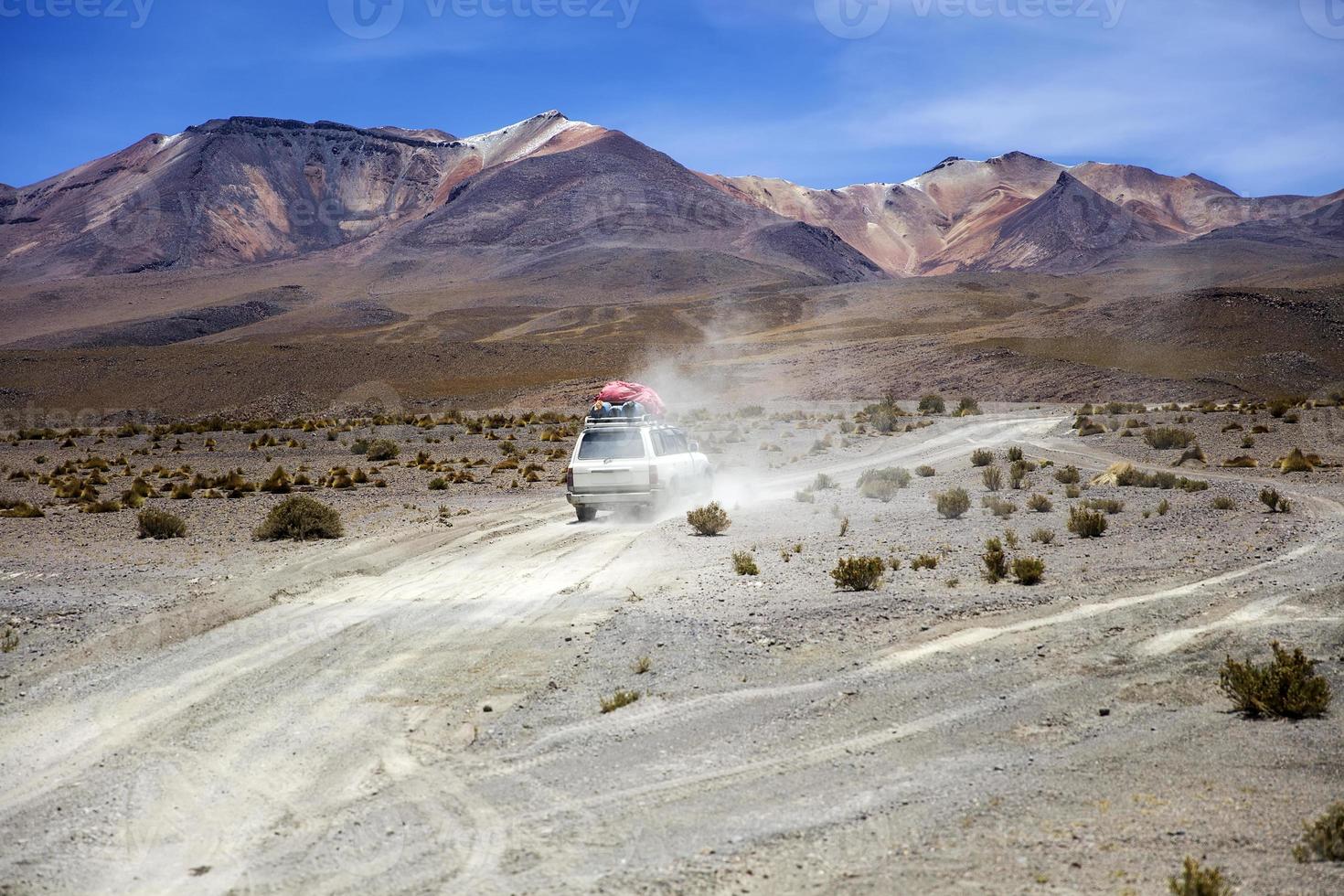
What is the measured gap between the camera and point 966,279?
394 feet

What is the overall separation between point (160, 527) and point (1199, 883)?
18.7 metres

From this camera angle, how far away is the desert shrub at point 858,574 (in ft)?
39.7

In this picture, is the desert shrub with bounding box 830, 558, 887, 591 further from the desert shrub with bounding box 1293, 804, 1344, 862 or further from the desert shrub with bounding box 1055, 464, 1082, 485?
the desert shrub with bounding box 1055, 464, 1082, 485

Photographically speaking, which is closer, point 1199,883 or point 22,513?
point 1199,883

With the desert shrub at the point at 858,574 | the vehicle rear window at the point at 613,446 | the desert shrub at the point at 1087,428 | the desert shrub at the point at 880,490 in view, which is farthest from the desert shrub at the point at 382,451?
the desert shrub at the point at 858,574

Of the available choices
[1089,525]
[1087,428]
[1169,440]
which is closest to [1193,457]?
[1169,440]

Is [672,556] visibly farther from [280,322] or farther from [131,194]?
[131,194]

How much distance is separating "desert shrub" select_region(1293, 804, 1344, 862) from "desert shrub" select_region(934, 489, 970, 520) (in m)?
13.1

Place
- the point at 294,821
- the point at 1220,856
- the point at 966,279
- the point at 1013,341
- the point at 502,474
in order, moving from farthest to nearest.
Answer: the point at 966,279
the point at 1013,341
the point at 502,474
the point at 294,821
the point at 1220,856

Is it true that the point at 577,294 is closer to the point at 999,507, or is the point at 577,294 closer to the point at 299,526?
the point at 299,526

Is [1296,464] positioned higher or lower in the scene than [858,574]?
lower

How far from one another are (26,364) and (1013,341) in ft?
237

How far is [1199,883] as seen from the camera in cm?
481

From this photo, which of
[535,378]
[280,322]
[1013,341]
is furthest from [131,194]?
[1013,341]
